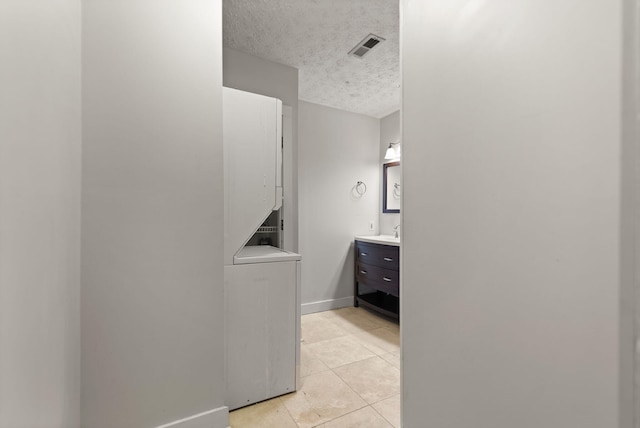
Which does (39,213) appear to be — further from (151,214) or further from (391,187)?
(391,187)

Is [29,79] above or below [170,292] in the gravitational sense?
above

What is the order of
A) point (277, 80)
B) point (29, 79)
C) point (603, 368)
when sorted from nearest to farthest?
point (603, 368), point (29, 79), point (277, 80)

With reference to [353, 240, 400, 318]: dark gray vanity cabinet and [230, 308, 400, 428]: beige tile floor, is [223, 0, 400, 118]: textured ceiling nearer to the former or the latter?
[353, 240, 400, 318]: dark gray vanity cabinet

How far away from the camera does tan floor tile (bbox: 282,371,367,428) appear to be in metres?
1.58

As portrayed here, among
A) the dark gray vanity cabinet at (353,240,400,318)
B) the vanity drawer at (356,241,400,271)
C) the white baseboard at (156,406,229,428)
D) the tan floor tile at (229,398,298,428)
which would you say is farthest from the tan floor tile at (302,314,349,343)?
the white baseboard at (156,406,229,428)

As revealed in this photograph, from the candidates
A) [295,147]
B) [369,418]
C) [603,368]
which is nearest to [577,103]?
[603,368]

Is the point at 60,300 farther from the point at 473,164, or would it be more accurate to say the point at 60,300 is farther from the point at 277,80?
the point at 277,80

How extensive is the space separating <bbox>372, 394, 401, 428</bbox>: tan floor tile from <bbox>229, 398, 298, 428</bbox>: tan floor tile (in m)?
0.52

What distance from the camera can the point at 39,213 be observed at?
780 millimetres

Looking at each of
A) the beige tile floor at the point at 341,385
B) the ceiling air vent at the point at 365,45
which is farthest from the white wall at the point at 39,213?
the ceiling air vent at the point at 365,45

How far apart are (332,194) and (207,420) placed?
2.56m

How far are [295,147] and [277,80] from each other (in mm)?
616

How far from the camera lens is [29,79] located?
28.5 inches

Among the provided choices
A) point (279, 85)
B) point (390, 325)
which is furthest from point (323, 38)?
point (390, 325)
